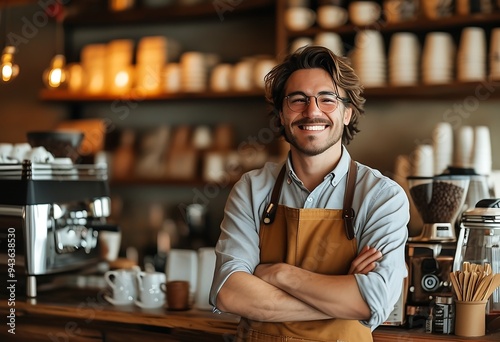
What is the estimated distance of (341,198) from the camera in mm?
1796

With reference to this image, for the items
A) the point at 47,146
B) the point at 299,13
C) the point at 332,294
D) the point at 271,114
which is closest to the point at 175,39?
the point at 299,13

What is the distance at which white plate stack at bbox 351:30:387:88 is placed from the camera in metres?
3.40

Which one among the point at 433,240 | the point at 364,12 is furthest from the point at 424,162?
the point at 433,240

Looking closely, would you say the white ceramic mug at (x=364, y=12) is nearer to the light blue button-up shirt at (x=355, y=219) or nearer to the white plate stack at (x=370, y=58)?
the white plate stack at (x=370, y=58)

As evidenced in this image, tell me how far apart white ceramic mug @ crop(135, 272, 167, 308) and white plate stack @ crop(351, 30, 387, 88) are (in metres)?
1.71

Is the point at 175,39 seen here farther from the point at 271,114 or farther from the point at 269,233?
the point at 269,233

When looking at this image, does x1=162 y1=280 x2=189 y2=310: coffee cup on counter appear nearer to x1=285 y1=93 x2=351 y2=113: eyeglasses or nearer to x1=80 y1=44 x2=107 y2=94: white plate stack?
x1=285 y1=93 x2=351 y2=113: eyeglasses

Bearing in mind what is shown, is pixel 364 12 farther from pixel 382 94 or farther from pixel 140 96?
pixel 140 96

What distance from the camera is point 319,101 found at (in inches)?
70.7

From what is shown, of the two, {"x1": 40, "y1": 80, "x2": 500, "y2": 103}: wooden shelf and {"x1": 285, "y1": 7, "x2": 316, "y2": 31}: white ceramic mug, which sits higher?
{"x1": 285, "y1": 7, "x2": 316, "y2": 31}: white ceramic mug

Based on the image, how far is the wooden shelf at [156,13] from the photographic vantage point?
3.83 m

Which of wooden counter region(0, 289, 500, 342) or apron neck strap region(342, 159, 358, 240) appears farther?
wooden counter region(0, 289, 500, 342)

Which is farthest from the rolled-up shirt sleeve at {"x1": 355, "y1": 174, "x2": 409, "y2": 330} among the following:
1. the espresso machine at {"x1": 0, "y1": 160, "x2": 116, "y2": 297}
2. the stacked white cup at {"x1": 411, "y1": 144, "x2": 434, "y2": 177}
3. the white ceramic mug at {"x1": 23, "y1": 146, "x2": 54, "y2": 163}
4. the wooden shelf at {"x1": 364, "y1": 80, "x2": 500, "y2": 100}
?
the wooden shelf at {"x1": 364, "y1": 80, "x2": 500, "y2": 100}

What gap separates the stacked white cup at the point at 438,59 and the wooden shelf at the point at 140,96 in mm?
886
